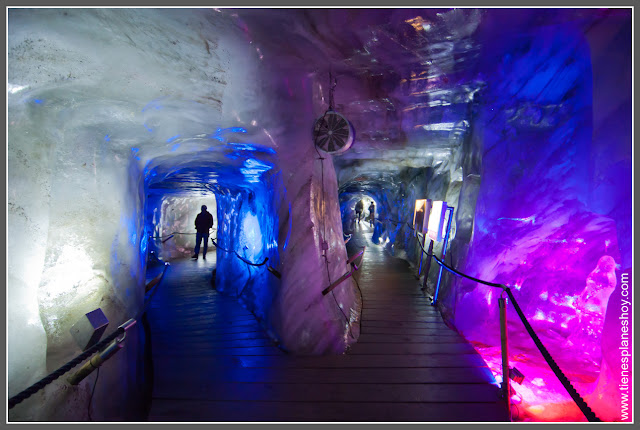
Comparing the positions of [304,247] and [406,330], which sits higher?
[304,247]

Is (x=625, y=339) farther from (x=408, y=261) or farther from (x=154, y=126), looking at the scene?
(x=408, y=261)

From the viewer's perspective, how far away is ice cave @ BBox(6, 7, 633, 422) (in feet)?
7.72

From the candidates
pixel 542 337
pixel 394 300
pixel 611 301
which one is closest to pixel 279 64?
pixel 611 301

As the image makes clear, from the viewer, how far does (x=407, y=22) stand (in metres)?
3.25

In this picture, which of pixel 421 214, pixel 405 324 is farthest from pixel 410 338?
pixel 421 214

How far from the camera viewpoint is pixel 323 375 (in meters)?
3.73

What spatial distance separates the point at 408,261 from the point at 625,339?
8.60 metres

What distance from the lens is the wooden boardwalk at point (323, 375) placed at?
10.00 ft

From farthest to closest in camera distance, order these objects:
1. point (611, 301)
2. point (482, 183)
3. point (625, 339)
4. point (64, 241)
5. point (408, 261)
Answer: point (408, 261) → point (482, 183) → point (611, 301) → point (625, 339) → point (64, 241)

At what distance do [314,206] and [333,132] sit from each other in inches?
50.3

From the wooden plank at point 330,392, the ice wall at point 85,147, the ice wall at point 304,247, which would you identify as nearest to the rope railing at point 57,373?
the ice wall at point 85,147

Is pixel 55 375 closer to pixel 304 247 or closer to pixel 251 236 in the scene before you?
pixel 304 247

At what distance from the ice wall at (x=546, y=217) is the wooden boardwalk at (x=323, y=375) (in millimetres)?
930

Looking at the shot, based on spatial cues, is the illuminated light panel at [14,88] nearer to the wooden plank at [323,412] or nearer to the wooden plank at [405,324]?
the wooden plank at [323,412]
